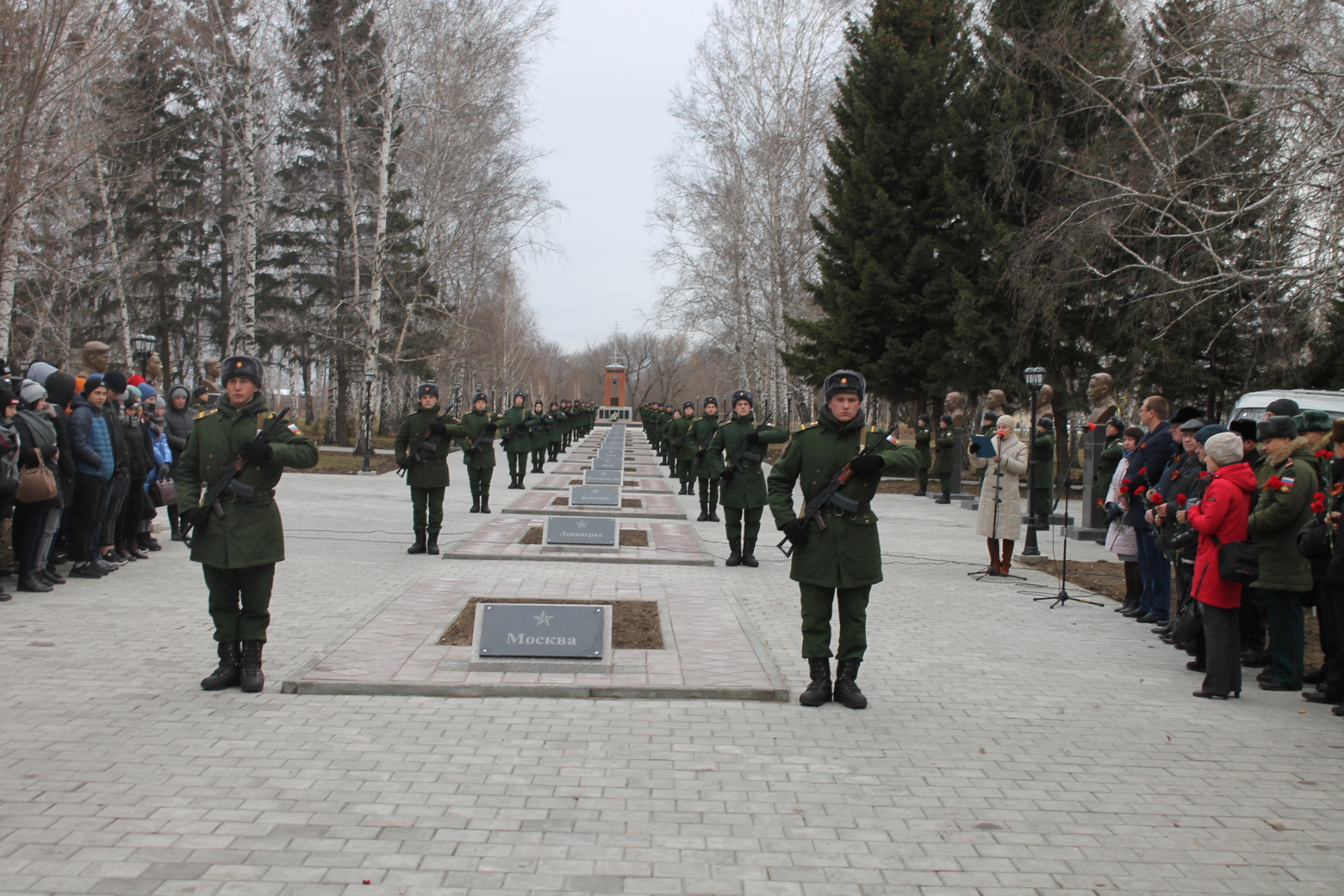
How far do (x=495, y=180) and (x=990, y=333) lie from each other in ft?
59.8

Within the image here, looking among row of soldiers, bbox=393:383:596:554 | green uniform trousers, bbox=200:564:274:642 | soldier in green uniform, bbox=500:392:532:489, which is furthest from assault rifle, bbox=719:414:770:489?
soldier in green uniform, bbox=500:392:532:489

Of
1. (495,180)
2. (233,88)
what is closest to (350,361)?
(495,180)

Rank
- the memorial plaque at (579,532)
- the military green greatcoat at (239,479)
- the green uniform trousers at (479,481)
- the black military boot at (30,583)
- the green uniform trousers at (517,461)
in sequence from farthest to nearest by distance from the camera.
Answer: the green uniform trousers at (517,461)
the green uniform trousers at (479,481)
the memorial plaque at (579,532)
the black military boot at (30,583)
the military green greatcoat at (239,479)

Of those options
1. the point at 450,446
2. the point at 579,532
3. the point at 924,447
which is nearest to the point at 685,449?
the point at 450,446

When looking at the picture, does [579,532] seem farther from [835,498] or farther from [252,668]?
[835,498]

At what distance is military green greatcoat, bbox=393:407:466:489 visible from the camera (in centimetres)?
1181

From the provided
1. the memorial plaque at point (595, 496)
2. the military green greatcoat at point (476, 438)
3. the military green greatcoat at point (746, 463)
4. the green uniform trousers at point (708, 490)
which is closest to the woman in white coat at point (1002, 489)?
the military green greatcoat at point (746, 463)

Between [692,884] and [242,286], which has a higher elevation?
[242,286]

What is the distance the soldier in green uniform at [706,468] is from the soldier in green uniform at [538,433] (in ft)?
19.4

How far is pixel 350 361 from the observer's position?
3703 centimetres

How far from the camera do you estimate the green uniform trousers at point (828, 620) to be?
19.6 ft

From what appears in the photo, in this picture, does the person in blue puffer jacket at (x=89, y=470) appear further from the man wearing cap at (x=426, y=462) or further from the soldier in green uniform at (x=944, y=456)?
the soldier in green uniform at (x=944, y=456)

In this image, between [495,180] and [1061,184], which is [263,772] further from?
[495,180]

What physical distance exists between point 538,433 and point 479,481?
860 centimetres
